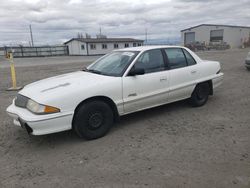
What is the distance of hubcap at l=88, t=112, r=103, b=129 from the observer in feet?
13.1

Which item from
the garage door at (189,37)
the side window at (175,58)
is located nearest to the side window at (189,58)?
the side window at (175,58)

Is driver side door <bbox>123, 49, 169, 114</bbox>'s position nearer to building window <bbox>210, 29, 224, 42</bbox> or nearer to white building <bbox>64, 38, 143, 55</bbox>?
white building <bbox>64, 38, 143, 55</bbox>

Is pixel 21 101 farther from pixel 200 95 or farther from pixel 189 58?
pixel 200 95

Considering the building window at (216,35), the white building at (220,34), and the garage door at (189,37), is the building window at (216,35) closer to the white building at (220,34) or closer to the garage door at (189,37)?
the white building at (220,34)

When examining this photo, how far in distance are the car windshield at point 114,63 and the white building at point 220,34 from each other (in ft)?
167

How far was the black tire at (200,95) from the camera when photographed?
5.57 metres

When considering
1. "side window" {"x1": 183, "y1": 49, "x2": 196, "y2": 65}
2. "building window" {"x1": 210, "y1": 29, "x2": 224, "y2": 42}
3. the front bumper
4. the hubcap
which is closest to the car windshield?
the hubcap

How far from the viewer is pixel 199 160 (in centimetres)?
329

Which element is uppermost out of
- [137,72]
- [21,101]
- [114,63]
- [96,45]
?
[96,45]

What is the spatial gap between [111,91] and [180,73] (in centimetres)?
181

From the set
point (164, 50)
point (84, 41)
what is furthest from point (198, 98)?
point (84, 41)

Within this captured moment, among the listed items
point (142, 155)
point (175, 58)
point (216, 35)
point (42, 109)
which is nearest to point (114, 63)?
point (175, 58)

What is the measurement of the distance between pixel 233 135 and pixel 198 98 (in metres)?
1.72

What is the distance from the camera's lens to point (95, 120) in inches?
159
